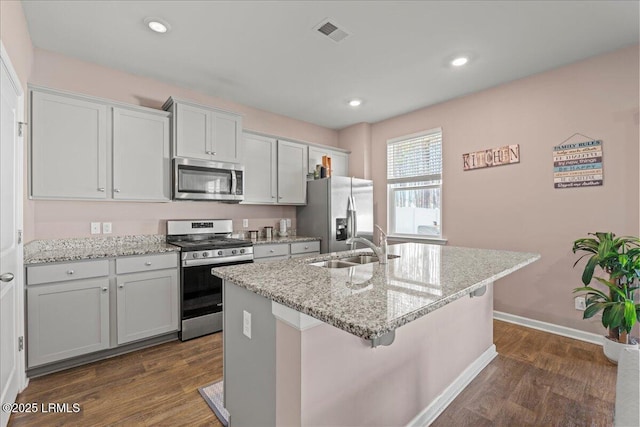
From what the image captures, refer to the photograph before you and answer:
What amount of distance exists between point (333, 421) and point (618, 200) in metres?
3.10

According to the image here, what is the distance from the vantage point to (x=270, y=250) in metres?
3.60

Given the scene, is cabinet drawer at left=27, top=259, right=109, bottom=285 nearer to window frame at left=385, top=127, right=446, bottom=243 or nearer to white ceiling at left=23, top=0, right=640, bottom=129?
white ceiling at left=23, top=0, right=640, bottom=129

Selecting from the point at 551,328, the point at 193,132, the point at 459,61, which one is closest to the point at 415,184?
the point at 459,61

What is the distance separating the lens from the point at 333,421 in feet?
4.22

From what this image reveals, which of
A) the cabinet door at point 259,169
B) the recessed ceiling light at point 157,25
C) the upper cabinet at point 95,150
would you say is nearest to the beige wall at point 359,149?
the cabinet door at point 259,169

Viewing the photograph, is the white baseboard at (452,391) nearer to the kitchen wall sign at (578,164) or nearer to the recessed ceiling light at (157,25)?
the kitchen wall sign at (578,164)

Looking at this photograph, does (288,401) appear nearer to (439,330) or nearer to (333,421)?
(333,421)

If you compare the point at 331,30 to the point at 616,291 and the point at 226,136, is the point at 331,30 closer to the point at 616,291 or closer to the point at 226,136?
the point at 226,136

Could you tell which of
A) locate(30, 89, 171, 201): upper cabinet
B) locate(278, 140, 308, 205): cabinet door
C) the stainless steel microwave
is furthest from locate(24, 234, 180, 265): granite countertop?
locate(278, 140, 308, 205): cabinet door

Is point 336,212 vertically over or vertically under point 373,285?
over

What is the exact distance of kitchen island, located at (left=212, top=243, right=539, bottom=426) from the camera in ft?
3.56

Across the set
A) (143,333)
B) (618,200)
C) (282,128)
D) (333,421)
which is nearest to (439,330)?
(333,421)

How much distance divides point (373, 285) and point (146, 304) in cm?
232

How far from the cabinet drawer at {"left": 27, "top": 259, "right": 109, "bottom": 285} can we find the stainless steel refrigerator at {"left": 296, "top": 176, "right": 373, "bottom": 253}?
241cm
